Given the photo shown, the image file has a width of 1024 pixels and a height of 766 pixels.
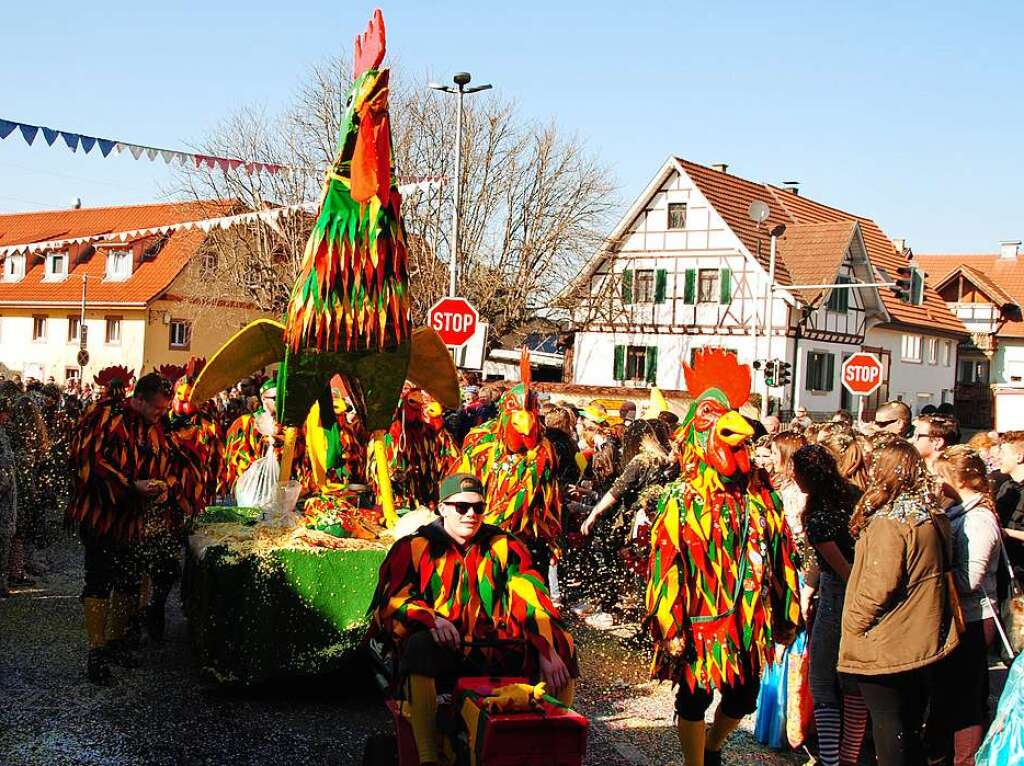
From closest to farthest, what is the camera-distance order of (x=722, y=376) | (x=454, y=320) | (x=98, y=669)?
(x=722, y=376) → (x=98, y=669) → (x=454, y=320)

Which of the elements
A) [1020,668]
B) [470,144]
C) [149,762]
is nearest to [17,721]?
[149,762]

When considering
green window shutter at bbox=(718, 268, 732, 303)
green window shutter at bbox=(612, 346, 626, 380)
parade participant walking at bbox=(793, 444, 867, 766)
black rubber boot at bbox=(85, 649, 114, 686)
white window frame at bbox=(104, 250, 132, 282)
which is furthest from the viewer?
white window frame at bbox=(104, 250, 132, 282)

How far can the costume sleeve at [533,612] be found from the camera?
425 cm

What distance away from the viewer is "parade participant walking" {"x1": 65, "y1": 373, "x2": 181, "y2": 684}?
6258 millimetres

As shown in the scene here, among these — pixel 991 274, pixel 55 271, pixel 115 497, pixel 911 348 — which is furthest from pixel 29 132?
pixel 991 274

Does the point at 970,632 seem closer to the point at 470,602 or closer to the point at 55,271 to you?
the point at 470,602

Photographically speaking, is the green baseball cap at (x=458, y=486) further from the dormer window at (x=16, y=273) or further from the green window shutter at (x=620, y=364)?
the dormer window at (x=16, y=273)

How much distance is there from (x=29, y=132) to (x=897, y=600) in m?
10.0

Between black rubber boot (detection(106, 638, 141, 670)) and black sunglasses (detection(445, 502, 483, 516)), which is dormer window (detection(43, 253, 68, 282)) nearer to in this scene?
black rubber boot (detection(106, 638, 141, 670))

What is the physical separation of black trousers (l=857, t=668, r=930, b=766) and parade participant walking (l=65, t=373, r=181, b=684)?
4.06m

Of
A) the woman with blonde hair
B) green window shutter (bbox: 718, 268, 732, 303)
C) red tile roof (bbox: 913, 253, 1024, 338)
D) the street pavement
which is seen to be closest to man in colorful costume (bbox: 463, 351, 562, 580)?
the street pavement

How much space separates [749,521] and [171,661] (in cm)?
384

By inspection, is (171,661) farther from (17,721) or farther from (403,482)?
(403,482)

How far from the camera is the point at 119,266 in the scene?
37406 mm
